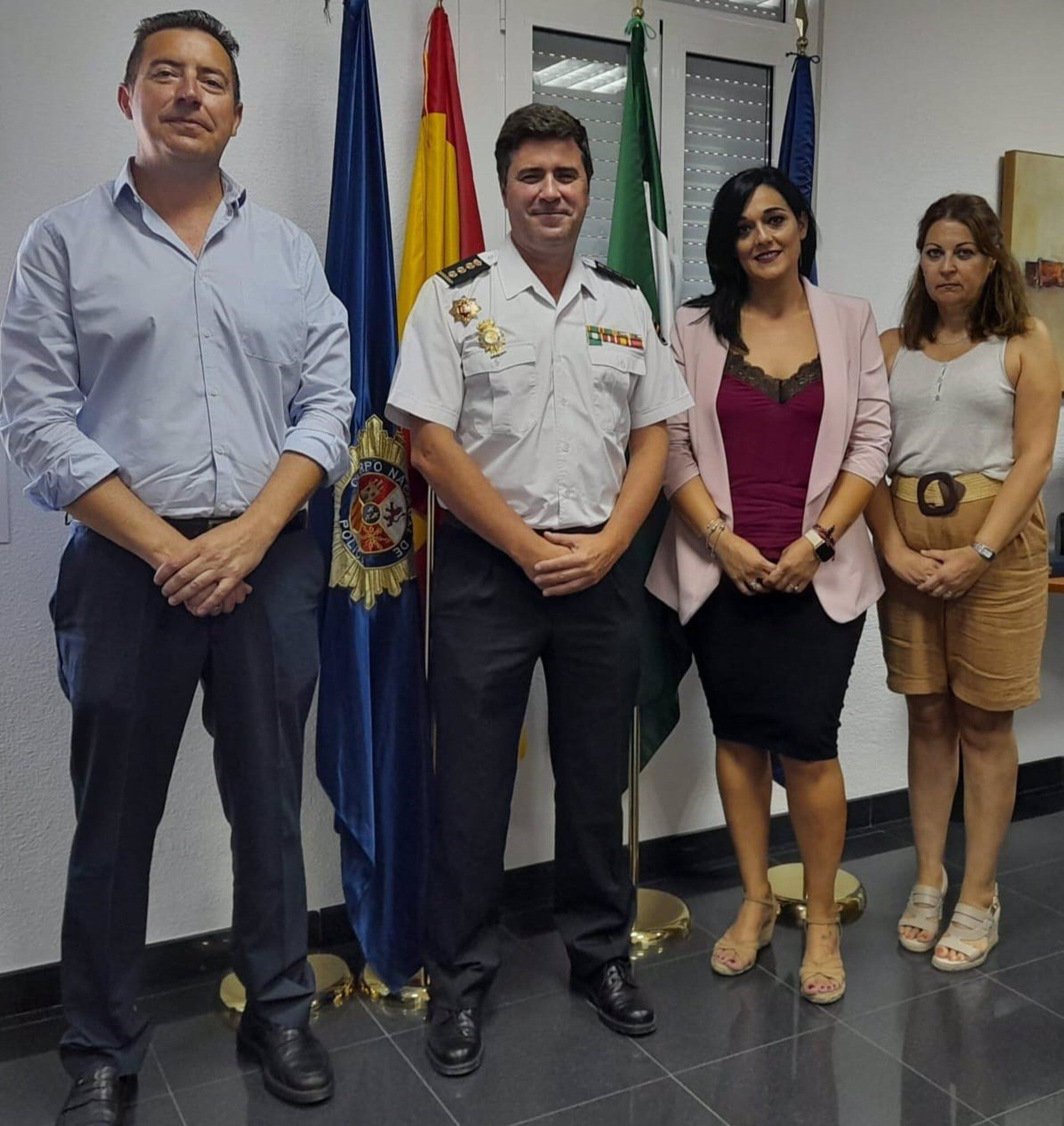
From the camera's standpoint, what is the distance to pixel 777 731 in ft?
7.54

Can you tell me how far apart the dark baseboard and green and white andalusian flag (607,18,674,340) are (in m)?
1.35

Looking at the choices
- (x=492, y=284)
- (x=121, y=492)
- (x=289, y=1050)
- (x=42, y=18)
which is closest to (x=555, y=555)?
(x=492, y=284)

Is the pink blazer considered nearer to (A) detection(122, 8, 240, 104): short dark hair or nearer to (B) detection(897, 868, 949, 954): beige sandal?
(B) detection(897, 868, 949, 954): beige sandal

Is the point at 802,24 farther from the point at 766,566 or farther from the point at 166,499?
the point at 166,499

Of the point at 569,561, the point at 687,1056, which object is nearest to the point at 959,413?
the point at 569,561

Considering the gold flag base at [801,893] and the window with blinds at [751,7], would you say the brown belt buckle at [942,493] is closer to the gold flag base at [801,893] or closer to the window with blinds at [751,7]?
the gold flag base at [801,893]

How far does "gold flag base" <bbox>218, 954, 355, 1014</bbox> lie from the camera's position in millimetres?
2275

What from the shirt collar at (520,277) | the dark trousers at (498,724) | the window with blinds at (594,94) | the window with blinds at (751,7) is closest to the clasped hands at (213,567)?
the dark trousers at (498,724)

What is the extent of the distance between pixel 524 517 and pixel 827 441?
0.64 metres

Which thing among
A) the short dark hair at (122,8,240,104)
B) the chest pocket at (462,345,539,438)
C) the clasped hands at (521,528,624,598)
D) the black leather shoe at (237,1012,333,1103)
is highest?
the short dark hair at (122,8,240,104)

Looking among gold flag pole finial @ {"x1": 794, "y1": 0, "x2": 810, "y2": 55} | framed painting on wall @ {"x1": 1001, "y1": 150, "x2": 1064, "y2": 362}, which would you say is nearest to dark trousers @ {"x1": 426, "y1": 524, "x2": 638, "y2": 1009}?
gold flag pole finial @ {"x1": 794, "y1": 0, "x2": 810, "y2": 55}

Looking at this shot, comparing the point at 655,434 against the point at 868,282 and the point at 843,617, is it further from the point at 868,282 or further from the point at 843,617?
the point at 868,282

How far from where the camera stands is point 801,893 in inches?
107

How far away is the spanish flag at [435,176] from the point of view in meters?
2.34
